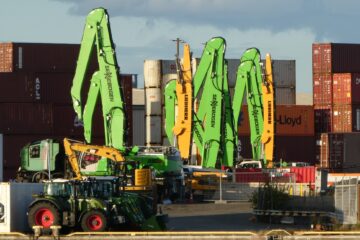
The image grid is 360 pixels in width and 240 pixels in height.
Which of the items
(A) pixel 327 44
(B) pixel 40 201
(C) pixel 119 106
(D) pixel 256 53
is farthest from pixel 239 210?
(A) pixel 327 44

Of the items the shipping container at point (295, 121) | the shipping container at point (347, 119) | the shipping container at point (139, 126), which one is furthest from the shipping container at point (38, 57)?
the shipping container at point (347, 119)

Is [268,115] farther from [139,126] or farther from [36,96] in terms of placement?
[139,126]

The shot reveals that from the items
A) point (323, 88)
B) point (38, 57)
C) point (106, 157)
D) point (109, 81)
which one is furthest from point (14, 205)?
point (323, 88)

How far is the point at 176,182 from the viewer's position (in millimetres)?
55594

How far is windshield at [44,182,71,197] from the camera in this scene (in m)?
34.0

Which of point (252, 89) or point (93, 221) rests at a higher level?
point (252, 89)

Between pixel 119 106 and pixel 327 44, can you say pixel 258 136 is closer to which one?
pixel 327 44

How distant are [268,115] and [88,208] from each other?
44623 mm

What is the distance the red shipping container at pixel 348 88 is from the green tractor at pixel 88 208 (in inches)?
1993

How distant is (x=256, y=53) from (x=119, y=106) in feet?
75.5

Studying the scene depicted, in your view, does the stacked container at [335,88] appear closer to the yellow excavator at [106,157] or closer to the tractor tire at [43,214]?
the yellow excavator at [106,157]

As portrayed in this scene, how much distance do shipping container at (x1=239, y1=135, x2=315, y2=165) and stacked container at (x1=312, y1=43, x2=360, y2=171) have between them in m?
0.65

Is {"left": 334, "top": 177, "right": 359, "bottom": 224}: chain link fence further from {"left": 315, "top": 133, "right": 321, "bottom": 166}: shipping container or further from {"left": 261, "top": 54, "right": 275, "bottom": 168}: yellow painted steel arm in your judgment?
{"left": 315, "top": 133, "right": 321, "bottom": 166}: shipping container

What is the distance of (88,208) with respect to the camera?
33.7 metres
